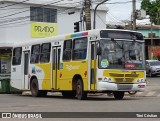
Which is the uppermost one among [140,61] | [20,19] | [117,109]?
[20,19]

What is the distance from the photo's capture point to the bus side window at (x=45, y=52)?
25312mm

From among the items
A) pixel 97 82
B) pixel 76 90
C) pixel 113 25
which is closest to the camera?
pixel 97 82

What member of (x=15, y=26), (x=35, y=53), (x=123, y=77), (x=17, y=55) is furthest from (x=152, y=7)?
(x=123, y=77)

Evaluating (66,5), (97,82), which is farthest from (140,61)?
(66,5)

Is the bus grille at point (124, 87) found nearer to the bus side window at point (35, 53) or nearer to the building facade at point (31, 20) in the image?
the bus side window at point (35, 53)

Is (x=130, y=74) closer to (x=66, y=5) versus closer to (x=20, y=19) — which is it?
(x=20, y=19)

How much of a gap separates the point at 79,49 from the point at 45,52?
11.9 ft

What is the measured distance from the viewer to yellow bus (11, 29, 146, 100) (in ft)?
69.1

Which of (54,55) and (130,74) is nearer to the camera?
(130,74)

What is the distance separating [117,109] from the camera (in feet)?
52.4

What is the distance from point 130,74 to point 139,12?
1247 inches

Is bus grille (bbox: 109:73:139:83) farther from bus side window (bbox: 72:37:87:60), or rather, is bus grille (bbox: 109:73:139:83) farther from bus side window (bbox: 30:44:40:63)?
bus side window (bbox: 30:44:40:63)

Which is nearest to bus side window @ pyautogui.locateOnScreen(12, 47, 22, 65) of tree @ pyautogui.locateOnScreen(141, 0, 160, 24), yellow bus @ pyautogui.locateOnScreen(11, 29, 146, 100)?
yellow bus @ pyautogui.locateOnScreen(11, 29, 146, 100)

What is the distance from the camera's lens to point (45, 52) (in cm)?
2567
